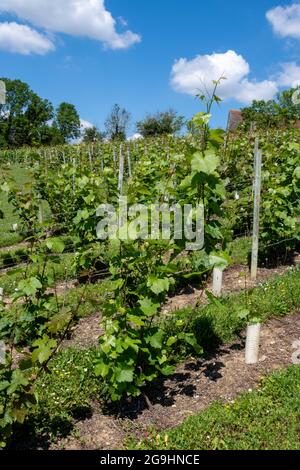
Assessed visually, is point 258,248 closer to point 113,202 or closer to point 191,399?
point 113,202

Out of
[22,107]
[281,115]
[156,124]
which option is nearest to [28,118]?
[22,107]

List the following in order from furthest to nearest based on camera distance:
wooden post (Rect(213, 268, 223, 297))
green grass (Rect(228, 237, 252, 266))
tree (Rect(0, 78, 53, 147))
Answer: tree (Rect(0, 78, 53, 147)) → green grass (Rect(228, 237, 252, 266)) → wooden post (Rect(213, 268, 223, 297))

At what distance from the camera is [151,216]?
3.16m

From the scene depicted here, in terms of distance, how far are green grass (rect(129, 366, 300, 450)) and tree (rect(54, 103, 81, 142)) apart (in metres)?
80.3

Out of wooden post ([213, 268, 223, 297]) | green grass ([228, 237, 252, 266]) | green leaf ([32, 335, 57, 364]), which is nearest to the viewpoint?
green leaf ([32, 335, 57, 364])

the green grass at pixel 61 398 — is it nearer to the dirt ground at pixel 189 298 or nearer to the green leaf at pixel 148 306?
the dirt ground at pixel 189 298

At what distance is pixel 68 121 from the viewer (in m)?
82.6

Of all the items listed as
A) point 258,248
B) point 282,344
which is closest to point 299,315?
point 282,344

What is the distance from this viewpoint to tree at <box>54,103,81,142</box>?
269 ft

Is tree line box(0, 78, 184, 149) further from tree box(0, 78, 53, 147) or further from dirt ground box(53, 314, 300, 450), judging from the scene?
dirt ground box(53, 314, 300, 450)

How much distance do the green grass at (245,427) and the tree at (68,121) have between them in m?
80.3

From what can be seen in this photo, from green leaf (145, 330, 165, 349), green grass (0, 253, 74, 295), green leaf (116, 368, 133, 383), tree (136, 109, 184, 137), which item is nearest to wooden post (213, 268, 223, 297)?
green grass (0, 253, 74, 295)

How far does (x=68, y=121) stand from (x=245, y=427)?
3296 inches

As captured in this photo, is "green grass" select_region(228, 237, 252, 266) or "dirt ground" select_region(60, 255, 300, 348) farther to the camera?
"green grass" select_region(228, 237, 252, 266)
